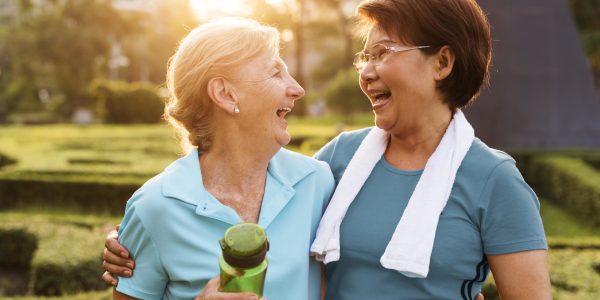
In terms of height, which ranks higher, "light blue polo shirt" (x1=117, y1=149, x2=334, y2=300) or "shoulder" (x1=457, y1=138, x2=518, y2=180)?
"shoulder" (x1=457, y1=138, x2=518, y2=180)

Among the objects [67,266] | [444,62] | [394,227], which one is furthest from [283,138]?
[67,266]

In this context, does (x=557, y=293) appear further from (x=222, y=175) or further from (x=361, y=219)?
(x=222, y=175)

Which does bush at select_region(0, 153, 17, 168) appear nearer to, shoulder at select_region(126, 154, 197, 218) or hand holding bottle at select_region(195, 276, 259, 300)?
shoulder at select_region(126, 154, 197, 218)

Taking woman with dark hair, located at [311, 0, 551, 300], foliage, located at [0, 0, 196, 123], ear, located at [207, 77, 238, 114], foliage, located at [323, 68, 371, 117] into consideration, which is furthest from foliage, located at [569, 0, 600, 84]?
ear, located at [207, 77, 238, 114]

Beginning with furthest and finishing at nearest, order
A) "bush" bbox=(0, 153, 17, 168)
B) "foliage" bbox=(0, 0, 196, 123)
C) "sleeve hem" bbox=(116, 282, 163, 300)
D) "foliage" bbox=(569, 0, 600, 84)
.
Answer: "foliage" bbox=(0, 0, 196, 123)
"foliage" bbox=(569, 0, 600, 84)
"bush" bbox=(0, 153, 17, 168)
"sleeve hem" bbox=(116, 282, 163, 300)

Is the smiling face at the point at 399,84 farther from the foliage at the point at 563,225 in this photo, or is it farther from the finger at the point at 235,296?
the foliage at the point at 563,225

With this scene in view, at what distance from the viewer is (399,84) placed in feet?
7.19

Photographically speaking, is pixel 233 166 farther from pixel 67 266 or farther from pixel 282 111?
pixel 67 266

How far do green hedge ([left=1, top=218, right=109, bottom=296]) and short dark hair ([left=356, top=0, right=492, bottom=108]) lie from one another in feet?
13.1

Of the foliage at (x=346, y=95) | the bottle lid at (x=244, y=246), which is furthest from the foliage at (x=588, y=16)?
the bottle lid at (x=244, y=246)

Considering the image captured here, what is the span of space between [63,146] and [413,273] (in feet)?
40.0

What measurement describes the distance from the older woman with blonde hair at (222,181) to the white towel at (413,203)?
9 centimetres

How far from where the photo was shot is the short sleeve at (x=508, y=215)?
1.98 metres

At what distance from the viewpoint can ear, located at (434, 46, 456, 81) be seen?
7.10 feet
